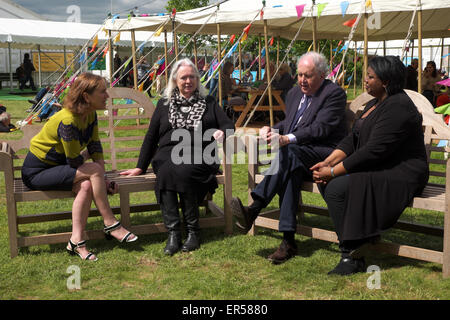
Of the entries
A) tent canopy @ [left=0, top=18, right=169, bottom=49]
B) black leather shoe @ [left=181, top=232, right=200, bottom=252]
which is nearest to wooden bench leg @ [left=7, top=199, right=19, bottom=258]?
black leather shoe @ [left=181, top=232, right=200, bottom=252]

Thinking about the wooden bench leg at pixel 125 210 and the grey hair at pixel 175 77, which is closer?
the wooden bench leg at pixel 125 210

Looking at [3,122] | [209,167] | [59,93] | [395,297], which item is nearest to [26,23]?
[59,93]

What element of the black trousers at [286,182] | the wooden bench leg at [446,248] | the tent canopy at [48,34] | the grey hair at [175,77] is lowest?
the wooden bench leg at [446,248]

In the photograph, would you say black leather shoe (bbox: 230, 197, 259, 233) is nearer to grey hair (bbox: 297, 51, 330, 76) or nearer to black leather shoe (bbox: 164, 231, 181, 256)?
black leather shoe (bbox: 164, 231, 181, 256)

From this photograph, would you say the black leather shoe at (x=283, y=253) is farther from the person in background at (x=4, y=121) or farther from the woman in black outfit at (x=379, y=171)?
the person in background at (x=4, y=121)

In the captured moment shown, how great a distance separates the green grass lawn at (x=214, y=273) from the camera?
9.44 feet

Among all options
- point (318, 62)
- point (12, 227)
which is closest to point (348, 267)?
point (318, 62)

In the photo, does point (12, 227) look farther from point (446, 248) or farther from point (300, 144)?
point (446, 248)

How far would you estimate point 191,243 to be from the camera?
3.62m

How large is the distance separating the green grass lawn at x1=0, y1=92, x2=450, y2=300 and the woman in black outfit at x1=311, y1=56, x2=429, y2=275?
0.83 ft

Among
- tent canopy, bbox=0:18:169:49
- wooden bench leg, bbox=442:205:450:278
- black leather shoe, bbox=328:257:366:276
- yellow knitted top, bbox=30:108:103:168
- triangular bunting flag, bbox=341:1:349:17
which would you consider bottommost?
black leather shoe, bbox=328:257:366:276

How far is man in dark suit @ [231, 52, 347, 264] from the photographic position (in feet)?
11.1

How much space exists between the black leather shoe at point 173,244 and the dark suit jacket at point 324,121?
1090mm

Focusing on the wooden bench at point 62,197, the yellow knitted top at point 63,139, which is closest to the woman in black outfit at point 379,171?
the wooden bench at point 62,197
